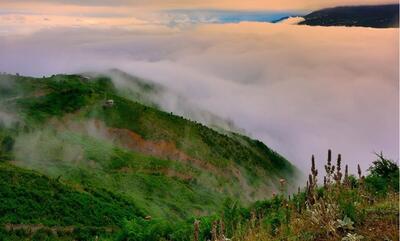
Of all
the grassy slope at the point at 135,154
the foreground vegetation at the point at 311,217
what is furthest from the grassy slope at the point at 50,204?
the foreground vegetation at the point at 311,217

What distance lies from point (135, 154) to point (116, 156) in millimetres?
8377

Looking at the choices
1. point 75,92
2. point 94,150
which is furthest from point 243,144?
point 94,150

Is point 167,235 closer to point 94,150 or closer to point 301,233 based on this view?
point 301,233

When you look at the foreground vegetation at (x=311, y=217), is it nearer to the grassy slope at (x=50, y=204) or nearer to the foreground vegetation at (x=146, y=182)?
the foreground vegetation at (x=146, y=182)

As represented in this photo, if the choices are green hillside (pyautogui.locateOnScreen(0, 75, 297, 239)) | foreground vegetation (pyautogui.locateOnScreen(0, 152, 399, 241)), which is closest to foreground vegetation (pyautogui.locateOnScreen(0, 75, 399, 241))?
foreground vegetation (pyautogui.locateOnScreen(0, 152, 399, 241))

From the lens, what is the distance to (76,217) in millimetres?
49375

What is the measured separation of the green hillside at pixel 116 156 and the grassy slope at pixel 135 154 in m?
0.24

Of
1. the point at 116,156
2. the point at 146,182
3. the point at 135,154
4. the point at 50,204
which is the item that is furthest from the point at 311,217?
the point at 135,154

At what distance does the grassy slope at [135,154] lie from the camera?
76188mm

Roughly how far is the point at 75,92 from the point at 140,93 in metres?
67.4

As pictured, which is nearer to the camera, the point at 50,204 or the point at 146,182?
the point at 50,204

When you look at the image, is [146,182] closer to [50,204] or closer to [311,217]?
[50,204]

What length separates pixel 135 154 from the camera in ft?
329

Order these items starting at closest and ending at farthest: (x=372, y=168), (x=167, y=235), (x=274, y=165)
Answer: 1. (x=167, y=235)
2. (x=372, y=168)
3. (x=274, y=165)
